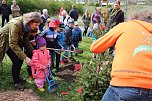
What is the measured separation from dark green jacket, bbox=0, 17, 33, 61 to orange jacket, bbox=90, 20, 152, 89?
8.54ft

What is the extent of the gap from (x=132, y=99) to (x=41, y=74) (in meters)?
3.21

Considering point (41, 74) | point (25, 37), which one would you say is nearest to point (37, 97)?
point (41, 74)

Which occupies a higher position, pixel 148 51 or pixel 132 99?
pixel 148 51

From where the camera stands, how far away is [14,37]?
4.94 metres

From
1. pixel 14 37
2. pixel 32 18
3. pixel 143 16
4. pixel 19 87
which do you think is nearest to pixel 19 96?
pixel 19 87

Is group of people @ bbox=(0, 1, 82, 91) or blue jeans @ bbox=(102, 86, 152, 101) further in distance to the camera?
group of people @ bbox=(0, 1, 82, 91)

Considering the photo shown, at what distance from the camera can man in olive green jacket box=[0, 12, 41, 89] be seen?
16.0ft

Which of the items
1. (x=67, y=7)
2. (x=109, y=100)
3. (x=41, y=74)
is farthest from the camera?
(x=67, y=7)

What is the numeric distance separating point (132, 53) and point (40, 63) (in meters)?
3.14

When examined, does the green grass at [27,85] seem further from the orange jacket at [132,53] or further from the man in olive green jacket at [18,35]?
the orange jacket at [132,53]

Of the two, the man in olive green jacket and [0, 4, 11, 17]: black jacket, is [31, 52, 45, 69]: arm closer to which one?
the man in olive green jacket

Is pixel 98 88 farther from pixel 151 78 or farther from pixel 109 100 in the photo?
pixel 151 78

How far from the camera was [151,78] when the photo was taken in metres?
2.38

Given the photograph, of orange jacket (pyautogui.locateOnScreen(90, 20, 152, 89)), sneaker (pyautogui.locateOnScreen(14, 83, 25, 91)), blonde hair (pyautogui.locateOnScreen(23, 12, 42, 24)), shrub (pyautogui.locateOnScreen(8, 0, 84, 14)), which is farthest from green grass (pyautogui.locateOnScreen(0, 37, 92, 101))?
shrub (pyautogui.locateOnScreen(8, 0, 84, 14))
